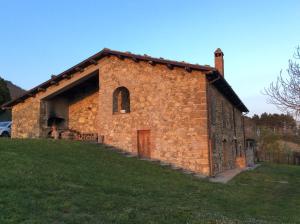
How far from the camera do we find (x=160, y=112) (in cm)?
1822

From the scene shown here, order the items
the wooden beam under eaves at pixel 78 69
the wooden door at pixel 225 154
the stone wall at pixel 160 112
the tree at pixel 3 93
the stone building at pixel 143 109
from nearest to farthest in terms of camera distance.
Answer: the stone wall at pixel 160 112 < the stone building at pixel 143 109 < the wooden beam under eaves at pixel 78 69 < the wooden door at pixel 225 154 < the tree at pixel 3 93

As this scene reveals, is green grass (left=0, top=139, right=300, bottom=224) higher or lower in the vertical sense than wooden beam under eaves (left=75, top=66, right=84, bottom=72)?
lower

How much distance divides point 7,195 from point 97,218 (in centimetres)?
238

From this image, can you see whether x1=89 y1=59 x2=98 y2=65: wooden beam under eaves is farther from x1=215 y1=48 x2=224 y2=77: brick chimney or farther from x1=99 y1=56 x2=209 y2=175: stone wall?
x1=215 y1=48 x2=224 y2=77: brick chimney

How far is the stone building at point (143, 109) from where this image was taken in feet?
56.4

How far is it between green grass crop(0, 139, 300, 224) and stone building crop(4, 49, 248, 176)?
1806 mm

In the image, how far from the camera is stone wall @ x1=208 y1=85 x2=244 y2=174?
60.2ft

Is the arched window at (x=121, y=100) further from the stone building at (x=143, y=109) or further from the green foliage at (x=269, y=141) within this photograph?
the green foliage at (x=269, y=141)

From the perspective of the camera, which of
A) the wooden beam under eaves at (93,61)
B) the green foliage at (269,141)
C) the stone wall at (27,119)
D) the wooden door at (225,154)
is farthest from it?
the green foliage at (269,141)

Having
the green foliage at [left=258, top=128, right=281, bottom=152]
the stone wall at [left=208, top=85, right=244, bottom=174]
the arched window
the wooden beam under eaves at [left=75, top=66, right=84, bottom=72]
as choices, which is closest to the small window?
the stone wall at [left=208, top=85, right=244, bottom=174]

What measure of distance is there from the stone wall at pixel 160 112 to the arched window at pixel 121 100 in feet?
1.06

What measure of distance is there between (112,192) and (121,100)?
445 inches

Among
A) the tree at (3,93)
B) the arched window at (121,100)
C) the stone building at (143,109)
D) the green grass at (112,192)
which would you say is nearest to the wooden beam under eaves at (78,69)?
the stone building at (143,109)

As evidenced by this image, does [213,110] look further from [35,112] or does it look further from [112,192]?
[35,112]
